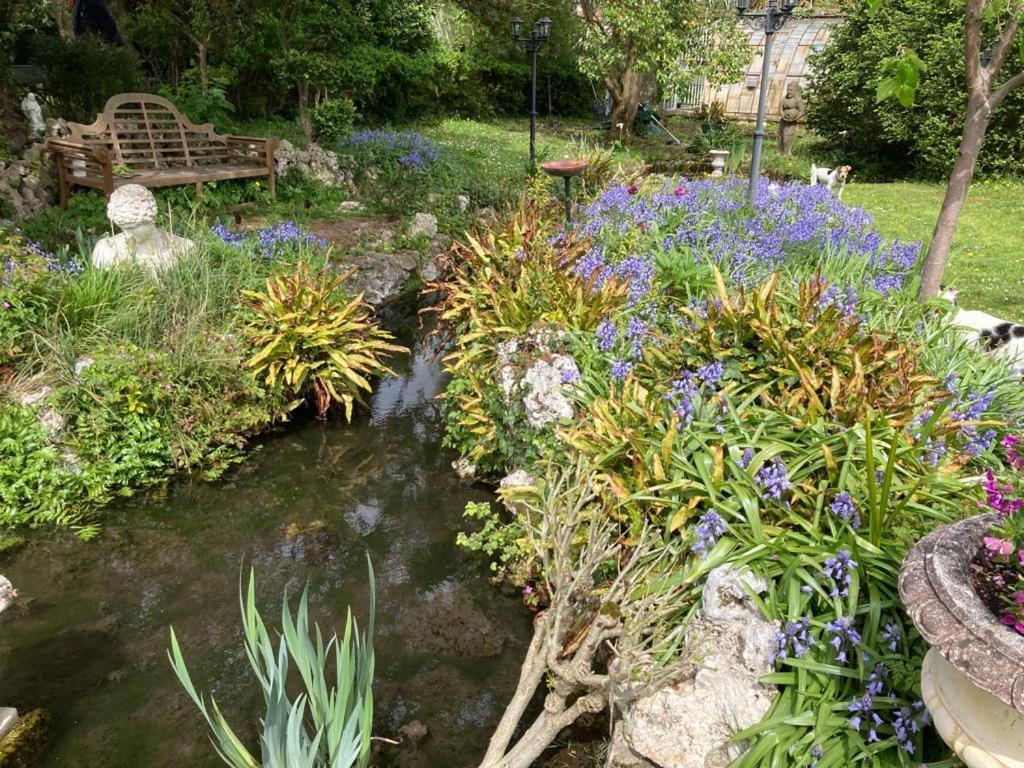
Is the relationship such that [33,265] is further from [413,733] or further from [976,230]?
[976,230]

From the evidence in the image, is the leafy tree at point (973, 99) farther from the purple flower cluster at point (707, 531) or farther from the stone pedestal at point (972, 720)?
the stone pedestal at point (972, 720)

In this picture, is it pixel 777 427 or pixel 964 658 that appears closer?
pixel 964 658

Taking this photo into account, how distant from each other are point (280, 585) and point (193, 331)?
2083mm

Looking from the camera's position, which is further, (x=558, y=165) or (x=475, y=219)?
(x=475, y=219)

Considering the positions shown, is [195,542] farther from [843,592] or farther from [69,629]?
[843,592]

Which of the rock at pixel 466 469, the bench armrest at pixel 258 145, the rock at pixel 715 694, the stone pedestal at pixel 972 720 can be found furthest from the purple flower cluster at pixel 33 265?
the stone pedestal at pixel 972 720

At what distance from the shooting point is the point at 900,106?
12859 mm

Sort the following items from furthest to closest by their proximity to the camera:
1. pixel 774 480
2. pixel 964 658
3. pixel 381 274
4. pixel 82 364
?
1. pixel 381 274
2. pixel 82 364
3. pixel 774 480
4. pixel 964 658

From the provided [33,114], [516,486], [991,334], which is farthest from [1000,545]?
[33,114]

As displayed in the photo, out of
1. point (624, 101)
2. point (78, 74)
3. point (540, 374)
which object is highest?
point (78, 74)

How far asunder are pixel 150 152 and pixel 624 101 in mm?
11386

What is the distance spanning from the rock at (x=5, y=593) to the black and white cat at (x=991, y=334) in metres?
5.57

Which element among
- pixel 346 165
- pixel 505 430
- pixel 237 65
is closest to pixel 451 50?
pixel 237 65

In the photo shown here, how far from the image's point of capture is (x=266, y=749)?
1969mm
